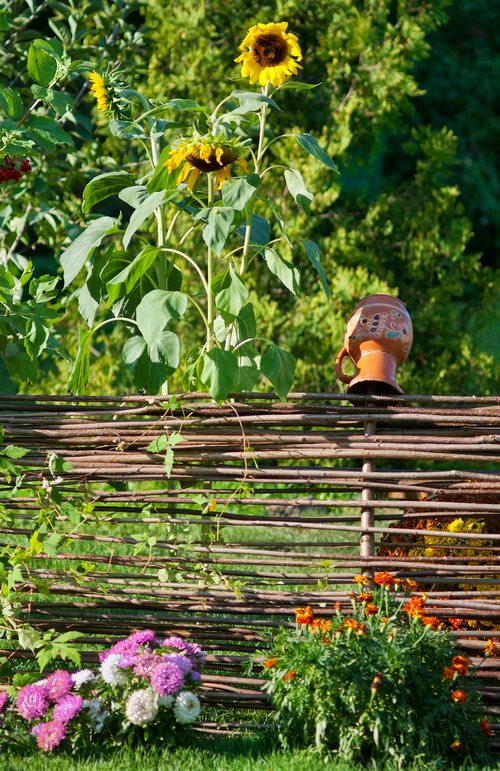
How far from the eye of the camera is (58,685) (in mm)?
2646

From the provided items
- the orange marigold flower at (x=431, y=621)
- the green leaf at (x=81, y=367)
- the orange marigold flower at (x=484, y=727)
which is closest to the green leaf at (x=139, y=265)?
the green leaf at (x=81, y=367)

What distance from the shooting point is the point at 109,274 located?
3205mm

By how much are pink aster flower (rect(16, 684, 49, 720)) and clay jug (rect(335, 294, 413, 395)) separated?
47.1 inches

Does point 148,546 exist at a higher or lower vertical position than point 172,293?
lower

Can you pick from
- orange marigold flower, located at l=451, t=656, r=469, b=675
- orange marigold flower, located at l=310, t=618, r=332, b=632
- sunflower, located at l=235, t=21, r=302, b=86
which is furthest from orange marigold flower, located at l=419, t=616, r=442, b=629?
sunflower, located at l=235, t=21, r=302, b=86

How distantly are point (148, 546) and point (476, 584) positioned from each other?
0.95 meters

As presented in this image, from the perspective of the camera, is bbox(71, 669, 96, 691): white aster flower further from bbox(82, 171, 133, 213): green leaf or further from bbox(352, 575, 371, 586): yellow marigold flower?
bbox(82, 171, 133, 213): green leaf

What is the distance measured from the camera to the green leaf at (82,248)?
297 cm

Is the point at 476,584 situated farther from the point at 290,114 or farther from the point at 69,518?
the point at 290,114

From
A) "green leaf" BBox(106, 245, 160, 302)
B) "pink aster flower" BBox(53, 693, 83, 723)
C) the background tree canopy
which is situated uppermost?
the background tree canopy

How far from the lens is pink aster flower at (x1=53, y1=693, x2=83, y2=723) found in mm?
2570

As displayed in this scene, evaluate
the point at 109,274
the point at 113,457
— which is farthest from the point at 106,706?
the point at 109,274

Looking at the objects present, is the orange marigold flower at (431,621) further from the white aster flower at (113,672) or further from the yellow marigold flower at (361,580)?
the white aster flower at (113,672)

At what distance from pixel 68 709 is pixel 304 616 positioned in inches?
25.0
